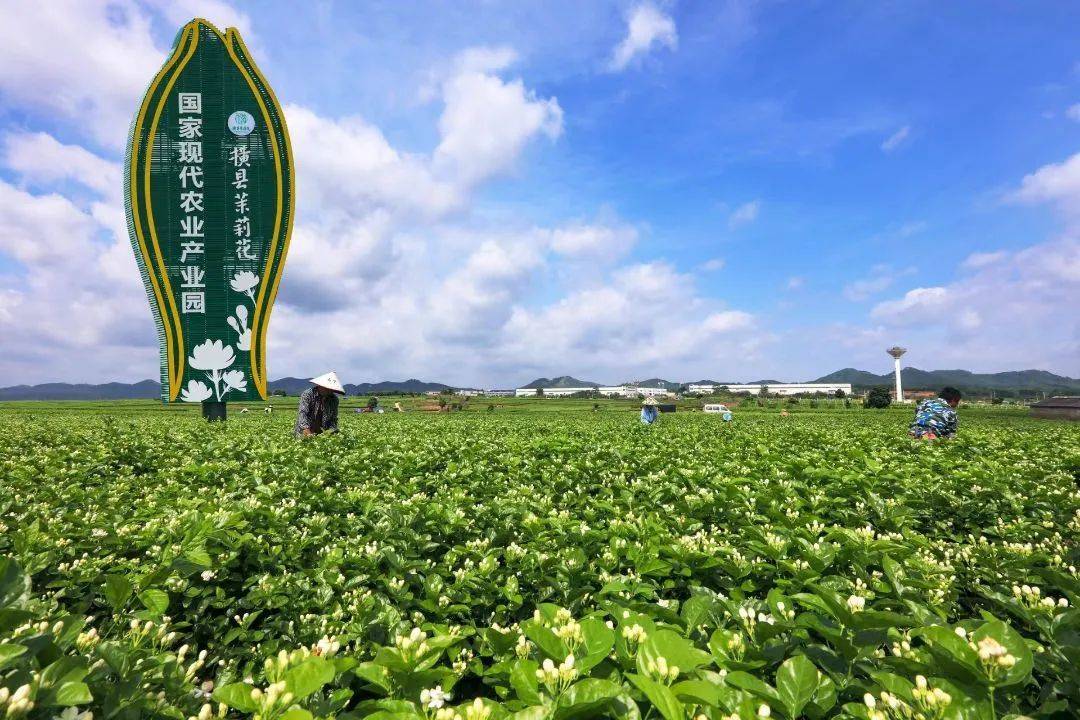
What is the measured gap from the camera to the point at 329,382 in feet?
36.3

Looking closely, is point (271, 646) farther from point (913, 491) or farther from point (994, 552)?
point (913, 491)

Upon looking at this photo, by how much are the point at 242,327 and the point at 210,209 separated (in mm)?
4306

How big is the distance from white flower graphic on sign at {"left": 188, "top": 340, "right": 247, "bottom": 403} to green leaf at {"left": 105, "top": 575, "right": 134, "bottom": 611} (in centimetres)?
1919

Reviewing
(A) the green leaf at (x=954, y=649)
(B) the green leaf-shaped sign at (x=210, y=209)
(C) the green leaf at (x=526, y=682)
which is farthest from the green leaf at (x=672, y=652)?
(B) the green leaf-shaped sign at (x=210, y=209)

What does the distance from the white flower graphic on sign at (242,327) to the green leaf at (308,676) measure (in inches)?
788

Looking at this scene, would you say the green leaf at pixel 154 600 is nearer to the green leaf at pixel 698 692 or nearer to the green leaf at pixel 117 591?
the green leaf at pixel 117 591

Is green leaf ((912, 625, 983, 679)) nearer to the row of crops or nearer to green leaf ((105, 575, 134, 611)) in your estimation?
the row of crops

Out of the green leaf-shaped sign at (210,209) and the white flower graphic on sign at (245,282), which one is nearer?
the green leaf-shaped sign at (210,209)

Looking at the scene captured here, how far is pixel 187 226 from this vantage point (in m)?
17.9

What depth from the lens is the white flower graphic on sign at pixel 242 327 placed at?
61.3 ft

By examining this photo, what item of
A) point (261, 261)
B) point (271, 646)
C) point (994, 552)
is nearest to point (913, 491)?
point (994, 552)

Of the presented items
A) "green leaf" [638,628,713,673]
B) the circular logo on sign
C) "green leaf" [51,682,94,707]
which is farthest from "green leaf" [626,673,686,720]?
the circular logo on sign

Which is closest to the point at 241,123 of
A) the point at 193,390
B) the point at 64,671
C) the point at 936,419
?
the point at 193,390

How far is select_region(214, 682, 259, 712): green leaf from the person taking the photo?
5.08 ft
